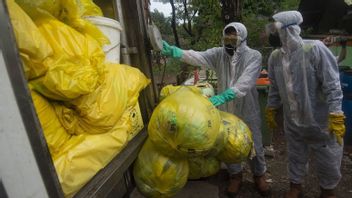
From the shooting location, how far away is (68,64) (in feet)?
4.62

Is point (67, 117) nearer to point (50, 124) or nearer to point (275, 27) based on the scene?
point (50, 124)

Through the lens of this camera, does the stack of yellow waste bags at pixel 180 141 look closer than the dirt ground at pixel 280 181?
Yes

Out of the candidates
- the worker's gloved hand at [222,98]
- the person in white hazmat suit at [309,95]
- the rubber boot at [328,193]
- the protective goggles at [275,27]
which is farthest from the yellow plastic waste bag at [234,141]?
the rubber boot at [328,193]

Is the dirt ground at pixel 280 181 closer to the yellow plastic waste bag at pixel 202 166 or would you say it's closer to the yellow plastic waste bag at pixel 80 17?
the yellow plastic waste bag at pixel 202 166

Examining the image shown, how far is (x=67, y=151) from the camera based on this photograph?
137cm

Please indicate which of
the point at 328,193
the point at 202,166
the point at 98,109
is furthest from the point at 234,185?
the point at 98,109

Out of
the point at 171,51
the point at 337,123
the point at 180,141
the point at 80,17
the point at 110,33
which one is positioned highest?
the point at 80,17

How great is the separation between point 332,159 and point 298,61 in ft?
3.11

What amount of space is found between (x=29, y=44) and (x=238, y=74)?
2084 millimetres

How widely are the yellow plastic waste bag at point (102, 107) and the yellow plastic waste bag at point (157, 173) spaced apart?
36cm

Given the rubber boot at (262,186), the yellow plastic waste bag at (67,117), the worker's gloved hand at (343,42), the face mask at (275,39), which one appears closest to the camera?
the yellow plastic waste bag at (67,117)

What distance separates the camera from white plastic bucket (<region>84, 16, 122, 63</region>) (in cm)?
191

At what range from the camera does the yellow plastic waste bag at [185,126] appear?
1546 millimetres

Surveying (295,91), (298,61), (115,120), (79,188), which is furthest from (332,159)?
(79,188)
